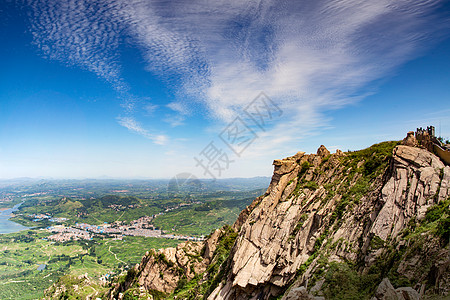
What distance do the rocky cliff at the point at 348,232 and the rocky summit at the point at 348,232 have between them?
0.06m

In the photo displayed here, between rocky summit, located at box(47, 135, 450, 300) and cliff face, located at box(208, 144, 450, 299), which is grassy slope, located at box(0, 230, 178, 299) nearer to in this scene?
rocky summit, located at box(47, 135, 450, 300)

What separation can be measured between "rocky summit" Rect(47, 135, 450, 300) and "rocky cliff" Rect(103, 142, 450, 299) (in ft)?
0.18

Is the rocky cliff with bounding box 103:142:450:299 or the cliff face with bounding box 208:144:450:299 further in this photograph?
the cliff face with bounding box 208:144:450:299

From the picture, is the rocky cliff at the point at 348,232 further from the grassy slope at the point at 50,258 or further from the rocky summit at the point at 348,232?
the grassy slope at the point at 50,258

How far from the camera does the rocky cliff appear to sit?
1072 centimetres

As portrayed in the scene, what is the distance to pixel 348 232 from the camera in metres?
15.8

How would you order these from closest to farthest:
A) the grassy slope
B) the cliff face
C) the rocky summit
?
the rocky summit, the cliff face, the grassy slope

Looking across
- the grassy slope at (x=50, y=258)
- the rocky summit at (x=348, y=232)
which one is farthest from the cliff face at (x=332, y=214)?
the grassy slope at (x=50, y=258)

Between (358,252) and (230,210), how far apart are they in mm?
181911

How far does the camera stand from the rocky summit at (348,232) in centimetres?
1067

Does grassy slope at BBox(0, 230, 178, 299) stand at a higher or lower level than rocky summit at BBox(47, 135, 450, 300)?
lower

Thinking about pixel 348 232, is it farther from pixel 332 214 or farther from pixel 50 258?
pixel 50 258

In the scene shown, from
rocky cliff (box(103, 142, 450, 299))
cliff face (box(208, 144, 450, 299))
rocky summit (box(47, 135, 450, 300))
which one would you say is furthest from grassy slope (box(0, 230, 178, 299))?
cliff face (box(208, 144, 450, 299))

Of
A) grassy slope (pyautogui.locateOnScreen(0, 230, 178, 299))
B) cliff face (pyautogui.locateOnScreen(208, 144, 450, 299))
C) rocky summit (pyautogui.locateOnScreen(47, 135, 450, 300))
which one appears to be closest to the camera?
rocky summit (pyautogui.locateOnScreen(47, 135, 450, 300))
